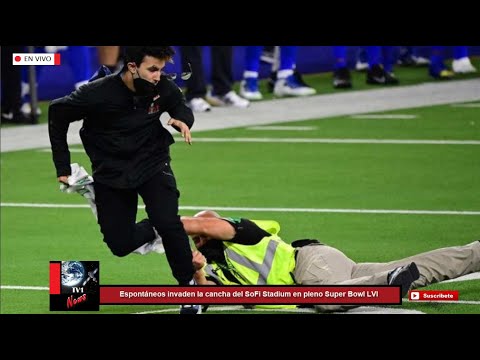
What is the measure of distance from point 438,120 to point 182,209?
247 cm

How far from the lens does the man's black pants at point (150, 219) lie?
824 centimetres

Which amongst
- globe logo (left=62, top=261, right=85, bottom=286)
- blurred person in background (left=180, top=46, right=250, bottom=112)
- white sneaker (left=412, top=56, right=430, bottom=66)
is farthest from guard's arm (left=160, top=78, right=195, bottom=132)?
white sneaker (left=412, top=56, right=430, bottom=66)

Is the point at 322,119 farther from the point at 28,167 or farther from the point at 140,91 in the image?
the point at 140,91

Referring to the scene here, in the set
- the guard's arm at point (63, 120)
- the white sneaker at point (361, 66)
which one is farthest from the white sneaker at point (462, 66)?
the white sneaker at point (361, 66)

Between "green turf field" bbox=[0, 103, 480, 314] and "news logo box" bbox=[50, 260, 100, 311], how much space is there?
0.41 metres

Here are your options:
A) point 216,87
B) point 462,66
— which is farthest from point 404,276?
point 216,87

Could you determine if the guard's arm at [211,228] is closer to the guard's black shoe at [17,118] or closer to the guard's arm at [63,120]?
the guard's arm at [63,120]

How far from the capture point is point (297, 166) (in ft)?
43.1

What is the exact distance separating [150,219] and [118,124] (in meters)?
0.54

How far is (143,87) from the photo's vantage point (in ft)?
26.7

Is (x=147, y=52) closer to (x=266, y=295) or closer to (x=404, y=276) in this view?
(x=266, y=295)

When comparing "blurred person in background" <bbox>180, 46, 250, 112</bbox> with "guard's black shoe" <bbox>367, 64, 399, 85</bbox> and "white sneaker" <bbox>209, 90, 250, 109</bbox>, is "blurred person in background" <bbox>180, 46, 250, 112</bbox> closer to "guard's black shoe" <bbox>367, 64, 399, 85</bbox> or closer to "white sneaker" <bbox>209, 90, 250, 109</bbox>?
"white sneaker" <bbox>209, 90, 250, 109</bbox>

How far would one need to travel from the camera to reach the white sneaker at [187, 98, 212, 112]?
42.5ft
